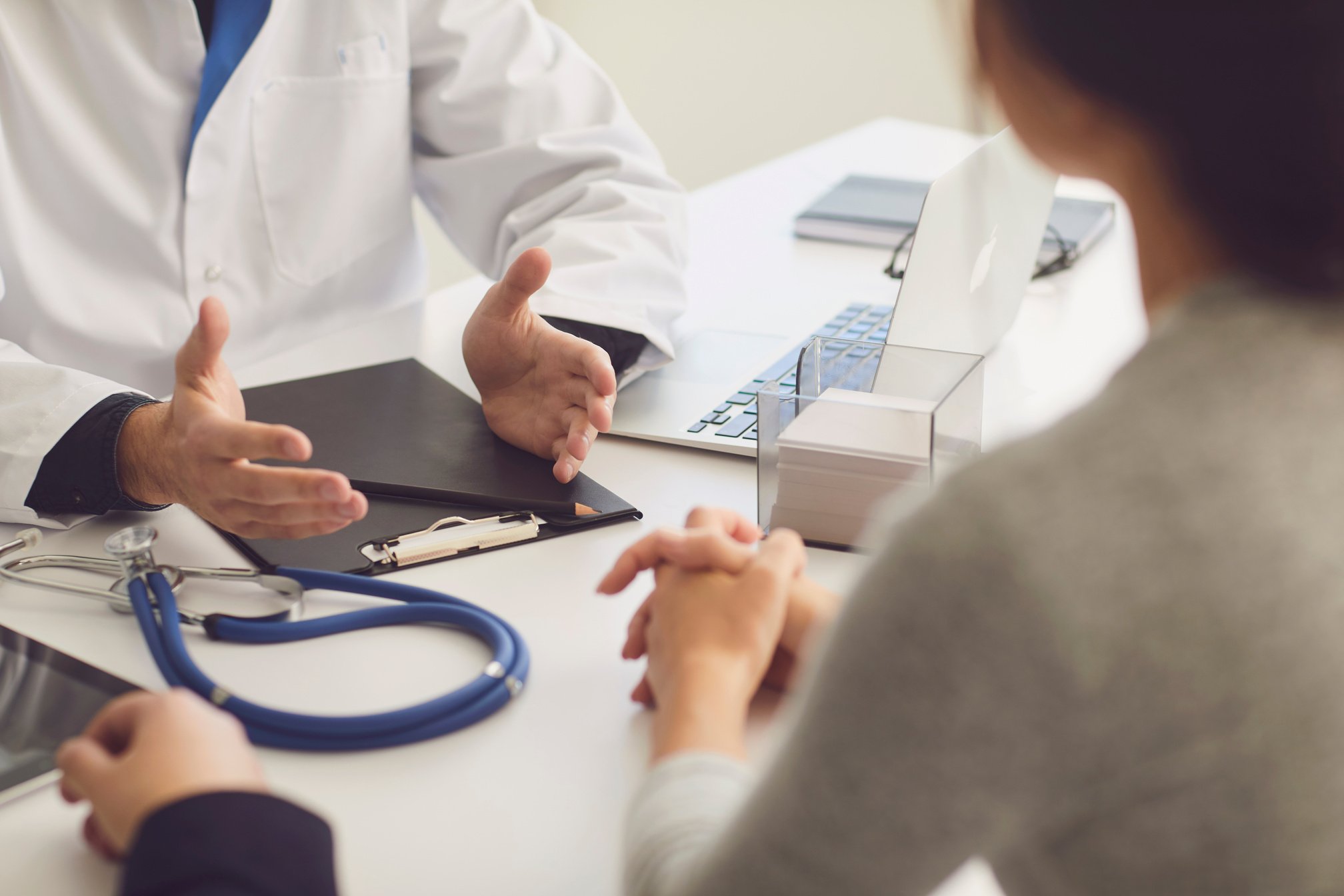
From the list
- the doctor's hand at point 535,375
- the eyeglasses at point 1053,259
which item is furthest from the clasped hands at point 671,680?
the eyeglasses at point 1053,259

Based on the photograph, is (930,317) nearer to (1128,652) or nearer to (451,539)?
(451,539)

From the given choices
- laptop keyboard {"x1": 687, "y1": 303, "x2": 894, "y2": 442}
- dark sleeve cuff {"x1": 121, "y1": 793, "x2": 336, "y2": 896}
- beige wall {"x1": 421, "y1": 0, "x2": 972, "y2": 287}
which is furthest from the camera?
beige wall {"x1": 421, "y1": 0, "x2": 972, "y2": 287}

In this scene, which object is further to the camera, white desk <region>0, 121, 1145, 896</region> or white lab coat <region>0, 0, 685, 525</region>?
white lab coat <region>0, 0, 685, 525</region>

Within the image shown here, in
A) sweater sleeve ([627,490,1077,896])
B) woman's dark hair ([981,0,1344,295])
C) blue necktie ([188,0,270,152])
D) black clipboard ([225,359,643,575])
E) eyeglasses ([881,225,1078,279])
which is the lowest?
eyeglasses ([881,225,1078,279])

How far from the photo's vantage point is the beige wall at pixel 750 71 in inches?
123

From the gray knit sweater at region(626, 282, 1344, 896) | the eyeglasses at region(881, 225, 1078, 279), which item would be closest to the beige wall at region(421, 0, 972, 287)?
the eyeglasses at region(881, 225, 1078, 279)

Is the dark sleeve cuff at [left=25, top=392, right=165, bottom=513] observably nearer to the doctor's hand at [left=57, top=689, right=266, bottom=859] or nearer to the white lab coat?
the white lab coat

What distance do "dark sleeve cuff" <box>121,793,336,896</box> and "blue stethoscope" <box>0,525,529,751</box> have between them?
118mm

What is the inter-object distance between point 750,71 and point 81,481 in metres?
2.86

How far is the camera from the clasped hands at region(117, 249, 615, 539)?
691 mm

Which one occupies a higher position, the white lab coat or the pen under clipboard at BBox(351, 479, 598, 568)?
the white lab coat

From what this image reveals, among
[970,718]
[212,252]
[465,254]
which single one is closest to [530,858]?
[970,718]

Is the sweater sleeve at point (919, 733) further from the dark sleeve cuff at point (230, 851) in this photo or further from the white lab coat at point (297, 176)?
the white lab coat at point (297, 176)

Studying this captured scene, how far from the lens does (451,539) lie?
749 mm
